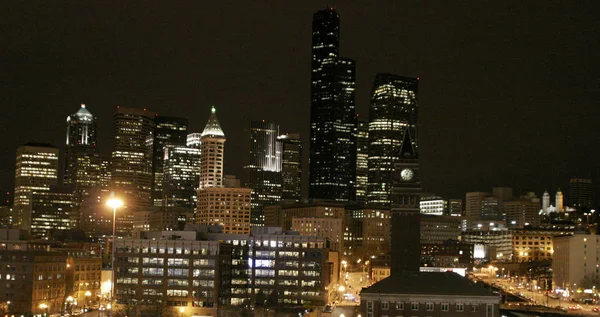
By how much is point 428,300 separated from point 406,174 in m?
76.2

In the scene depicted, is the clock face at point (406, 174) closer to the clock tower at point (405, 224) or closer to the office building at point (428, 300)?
the clock tower at point (405, 224)

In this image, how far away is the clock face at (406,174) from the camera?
181 m

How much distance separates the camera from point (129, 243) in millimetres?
161250

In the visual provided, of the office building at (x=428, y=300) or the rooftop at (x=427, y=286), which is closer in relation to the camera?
the office building at (x=428, y=300)

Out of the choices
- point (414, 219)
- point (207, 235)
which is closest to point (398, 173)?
point (414, 219)

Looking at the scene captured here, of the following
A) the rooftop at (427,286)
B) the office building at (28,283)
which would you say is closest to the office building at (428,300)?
the rooftop at (427,286)

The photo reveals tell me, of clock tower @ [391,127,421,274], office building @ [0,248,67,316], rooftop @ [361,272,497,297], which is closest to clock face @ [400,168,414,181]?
clock tower @ [391,127,421,274]

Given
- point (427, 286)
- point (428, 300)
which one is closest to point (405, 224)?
point (427, 286)

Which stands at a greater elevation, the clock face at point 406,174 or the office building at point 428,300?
the clock face at point 406,174

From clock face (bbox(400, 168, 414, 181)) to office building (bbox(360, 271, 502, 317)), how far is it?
7078 centimetres

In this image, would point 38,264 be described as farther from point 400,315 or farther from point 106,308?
point 400,315

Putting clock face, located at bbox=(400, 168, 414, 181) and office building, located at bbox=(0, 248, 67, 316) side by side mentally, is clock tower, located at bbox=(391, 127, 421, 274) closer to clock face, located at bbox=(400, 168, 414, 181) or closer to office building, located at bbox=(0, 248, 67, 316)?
clock face, located at bbox=(400, 168, 414, 181)

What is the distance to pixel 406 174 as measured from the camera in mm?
182125

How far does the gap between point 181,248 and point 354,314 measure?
4180 centimetres
